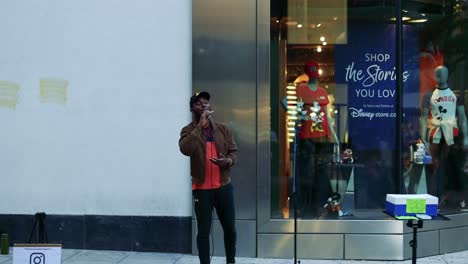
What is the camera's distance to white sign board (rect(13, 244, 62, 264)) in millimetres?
5434

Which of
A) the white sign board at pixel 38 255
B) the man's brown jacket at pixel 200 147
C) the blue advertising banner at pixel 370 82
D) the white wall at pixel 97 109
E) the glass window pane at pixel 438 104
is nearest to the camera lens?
the white sign board at pixel 38 255

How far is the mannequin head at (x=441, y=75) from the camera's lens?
839 centimetres

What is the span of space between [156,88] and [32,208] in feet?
7.23

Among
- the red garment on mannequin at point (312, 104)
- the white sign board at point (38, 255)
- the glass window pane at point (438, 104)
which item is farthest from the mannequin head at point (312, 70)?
the white sign board at point (38, 255)

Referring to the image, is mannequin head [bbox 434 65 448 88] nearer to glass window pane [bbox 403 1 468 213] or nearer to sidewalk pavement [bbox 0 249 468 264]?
glass window pane [bbox 403 1 468 213]

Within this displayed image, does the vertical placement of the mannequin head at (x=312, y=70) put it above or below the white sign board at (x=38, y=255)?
above

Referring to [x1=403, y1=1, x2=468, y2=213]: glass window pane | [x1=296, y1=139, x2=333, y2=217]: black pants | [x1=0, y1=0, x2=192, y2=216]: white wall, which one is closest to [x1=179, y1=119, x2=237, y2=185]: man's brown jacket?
[x1=0, y1=0, x2=192, y2=216]: white wall

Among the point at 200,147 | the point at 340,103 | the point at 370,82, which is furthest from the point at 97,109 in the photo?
the point at 370,82

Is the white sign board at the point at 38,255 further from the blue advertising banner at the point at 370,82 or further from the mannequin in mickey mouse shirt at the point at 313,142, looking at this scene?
the blue advertising banner at the point at 370,82

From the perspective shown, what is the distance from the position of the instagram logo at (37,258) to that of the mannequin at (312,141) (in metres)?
3.60

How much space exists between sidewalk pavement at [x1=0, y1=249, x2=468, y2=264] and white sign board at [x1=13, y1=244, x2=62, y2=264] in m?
1.93

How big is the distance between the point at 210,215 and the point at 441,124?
381 centimetres

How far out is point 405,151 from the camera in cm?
814

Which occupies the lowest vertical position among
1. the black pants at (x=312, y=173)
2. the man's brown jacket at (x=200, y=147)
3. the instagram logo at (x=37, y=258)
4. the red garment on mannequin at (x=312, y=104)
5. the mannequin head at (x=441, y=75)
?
the instagram logo at (x=37, y=258)
